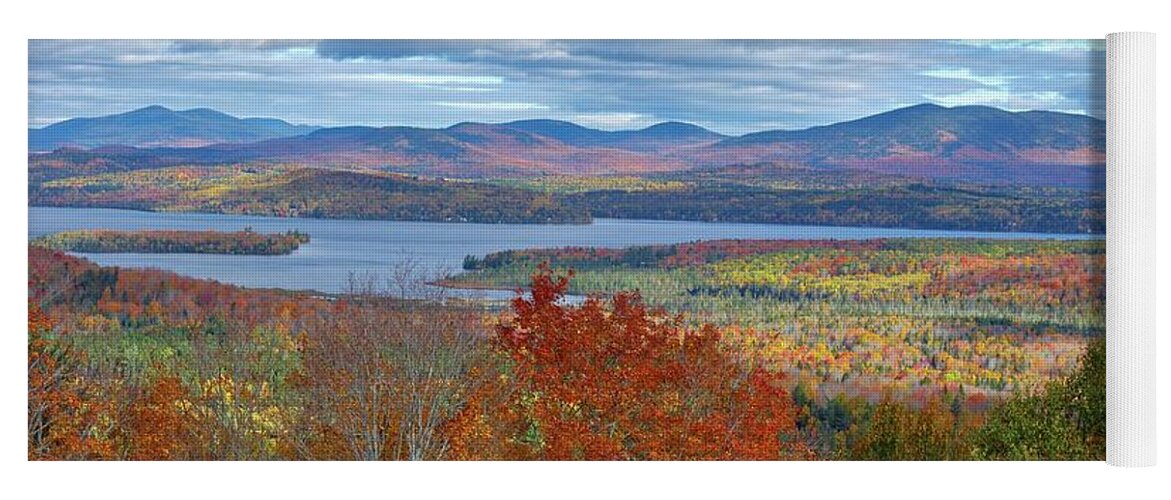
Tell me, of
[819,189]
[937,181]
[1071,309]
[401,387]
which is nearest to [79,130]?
[401,387]

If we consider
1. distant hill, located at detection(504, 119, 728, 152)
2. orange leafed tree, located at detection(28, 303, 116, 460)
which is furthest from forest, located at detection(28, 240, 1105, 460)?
distant hill, located at detection(504, 119, 728, 152)

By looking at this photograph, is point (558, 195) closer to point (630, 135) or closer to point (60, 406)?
point (630, 135)

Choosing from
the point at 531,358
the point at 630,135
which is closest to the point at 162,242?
the point at 531,358

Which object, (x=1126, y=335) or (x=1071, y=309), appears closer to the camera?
(x=1126, y=335)

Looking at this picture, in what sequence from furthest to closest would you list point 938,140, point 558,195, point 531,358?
point 531,358 → point 558,195 → point 938,140

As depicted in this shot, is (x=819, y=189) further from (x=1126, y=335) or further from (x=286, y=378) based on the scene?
(x=286, y=378)

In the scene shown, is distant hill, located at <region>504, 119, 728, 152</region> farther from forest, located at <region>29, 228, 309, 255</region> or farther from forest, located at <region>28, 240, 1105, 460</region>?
forest, located at <region>29, 228, 309, 255</region>
